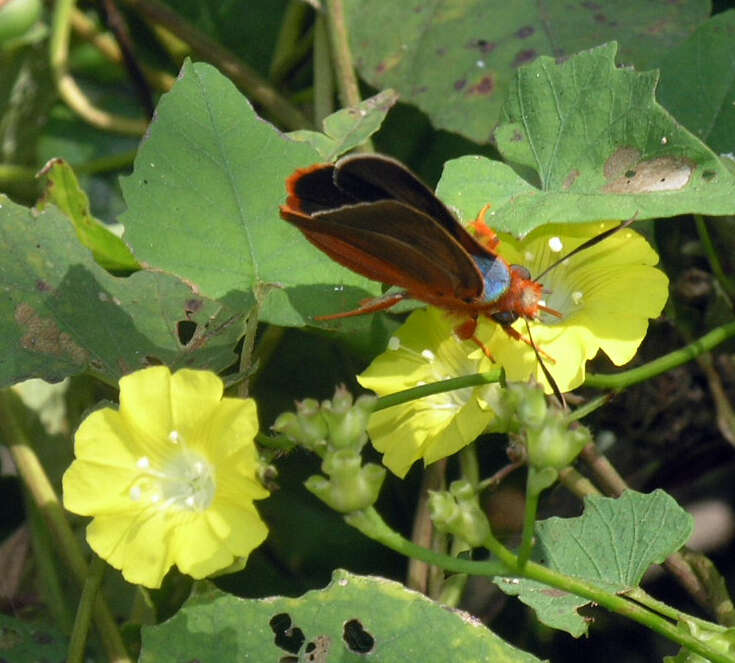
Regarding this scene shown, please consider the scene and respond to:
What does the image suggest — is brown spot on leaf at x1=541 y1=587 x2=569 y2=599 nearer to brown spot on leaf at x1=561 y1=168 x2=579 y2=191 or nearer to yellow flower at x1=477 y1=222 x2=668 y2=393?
yellow flower at x1=477 y1=222 x2=668 y2=393

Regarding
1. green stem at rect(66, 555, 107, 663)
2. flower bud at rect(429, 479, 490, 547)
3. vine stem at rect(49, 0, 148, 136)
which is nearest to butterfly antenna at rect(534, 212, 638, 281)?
flower bud at rect(429, 479, 490, 547)

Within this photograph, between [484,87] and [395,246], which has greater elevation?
[395,246]


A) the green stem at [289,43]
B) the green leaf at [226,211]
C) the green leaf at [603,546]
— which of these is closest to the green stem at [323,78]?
the green stem at [289,43]

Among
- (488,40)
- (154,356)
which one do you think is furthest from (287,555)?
(488,40)

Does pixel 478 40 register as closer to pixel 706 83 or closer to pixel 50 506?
pixel 706 83

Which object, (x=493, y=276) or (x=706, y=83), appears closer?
(x=493, y=276)

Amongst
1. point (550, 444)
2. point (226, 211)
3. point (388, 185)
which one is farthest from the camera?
point (226, 211)

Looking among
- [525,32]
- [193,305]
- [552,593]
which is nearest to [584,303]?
[552,593]
